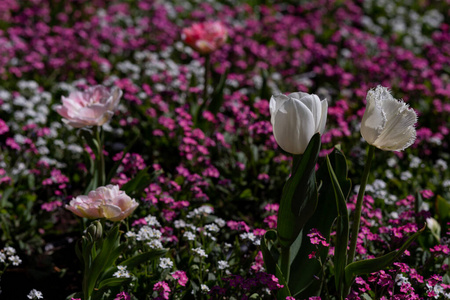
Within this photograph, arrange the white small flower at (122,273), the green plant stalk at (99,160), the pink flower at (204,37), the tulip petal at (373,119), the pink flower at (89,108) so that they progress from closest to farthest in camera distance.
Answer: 1. the tulip petal at (373,119)
2. the white small flower at (122,273)
3. the pink flower at (89,108)
4. the green plant stalk at (99,160)
5. the pink flower at (204,37)

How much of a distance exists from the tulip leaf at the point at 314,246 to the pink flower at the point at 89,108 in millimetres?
1076

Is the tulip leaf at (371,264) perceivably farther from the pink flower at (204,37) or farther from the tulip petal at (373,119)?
the pink flower at (204,37)

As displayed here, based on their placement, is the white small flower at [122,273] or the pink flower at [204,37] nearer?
the white small flower at [122,273]

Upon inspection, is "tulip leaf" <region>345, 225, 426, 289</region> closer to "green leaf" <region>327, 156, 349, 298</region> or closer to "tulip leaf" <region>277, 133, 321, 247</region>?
"green leaf" <region>327, 156, 349, 298</region>

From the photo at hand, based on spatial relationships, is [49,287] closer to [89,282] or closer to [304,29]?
[89,282]

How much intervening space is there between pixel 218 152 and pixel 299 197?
1759 millimetres

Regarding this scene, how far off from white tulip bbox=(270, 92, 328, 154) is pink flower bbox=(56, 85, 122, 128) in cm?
94

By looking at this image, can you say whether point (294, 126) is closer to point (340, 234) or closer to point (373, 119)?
point (373, 119)

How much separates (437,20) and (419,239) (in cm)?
482

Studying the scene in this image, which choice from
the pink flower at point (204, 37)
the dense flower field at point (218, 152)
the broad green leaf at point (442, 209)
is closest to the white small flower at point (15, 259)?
the dense flower field at point (218, 152)

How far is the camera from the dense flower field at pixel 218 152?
7.23 ft

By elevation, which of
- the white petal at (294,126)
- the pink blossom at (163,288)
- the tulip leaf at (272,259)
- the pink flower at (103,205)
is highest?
the white petal at (294,126)

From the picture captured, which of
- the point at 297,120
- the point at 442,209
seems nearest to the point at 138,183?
the point at 297,120

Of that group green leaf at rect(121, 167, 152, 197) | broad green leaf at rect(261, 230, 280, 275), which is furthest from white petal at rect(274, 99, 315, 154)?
green leaf at rect(121, 167, 152, 197)
